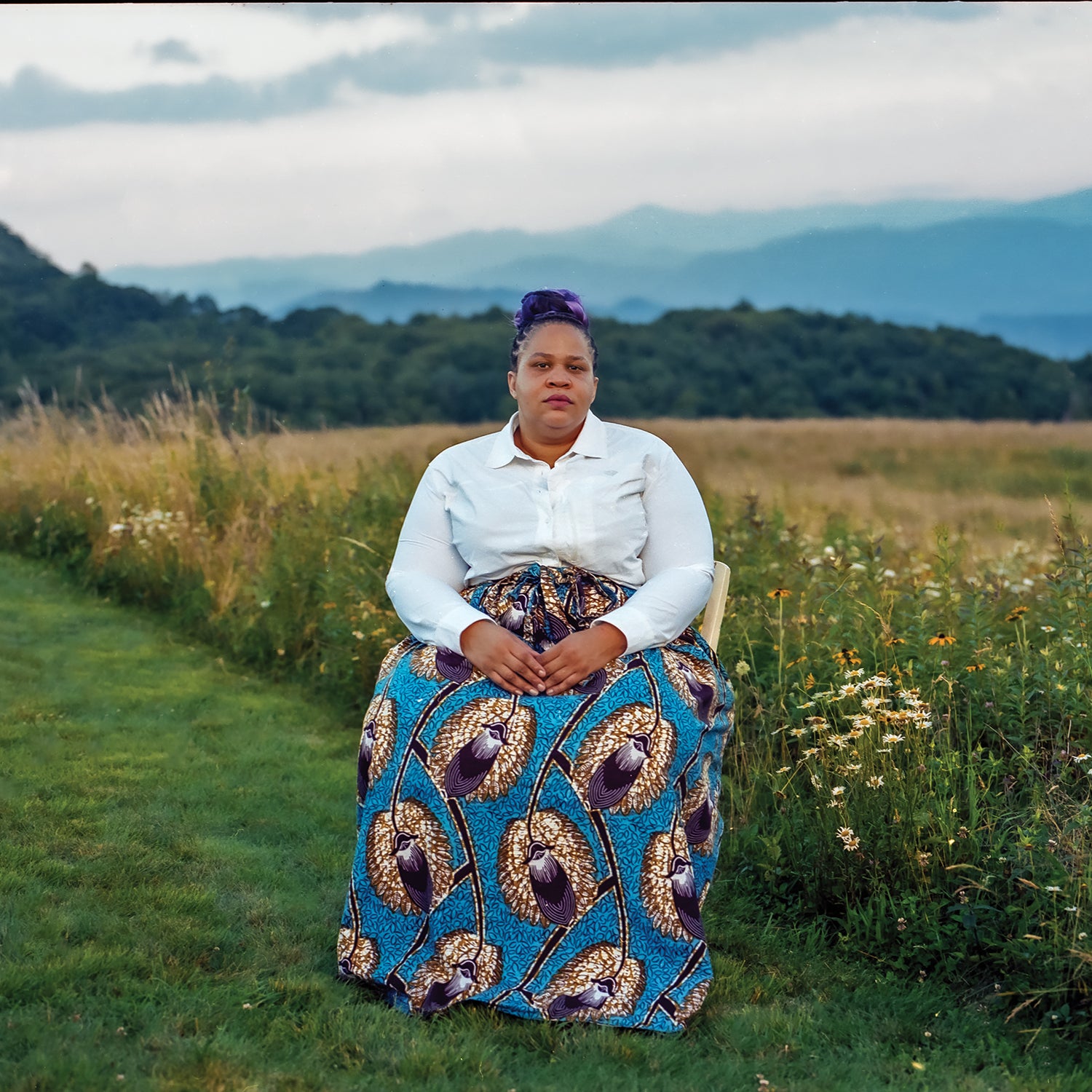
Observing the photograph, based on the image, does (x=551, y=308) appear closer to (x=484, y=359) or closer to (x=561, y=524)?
(x=561, y=524)

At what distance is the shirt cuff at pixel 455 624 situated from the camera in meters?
3.23

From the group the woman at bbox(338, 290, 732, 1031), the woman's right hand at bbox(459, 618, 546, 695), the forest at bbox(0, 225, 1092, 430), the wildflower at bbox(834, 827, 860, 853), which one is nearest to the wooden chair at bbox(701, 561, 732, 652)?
the woman at bbox(338, 290, 732, 1031)

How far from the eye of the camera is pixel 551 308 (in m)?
3.58

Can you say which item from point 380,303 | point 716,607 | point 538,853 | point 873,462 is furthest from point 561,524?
point 380,303

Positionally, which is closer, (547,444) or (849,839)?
(849,839)

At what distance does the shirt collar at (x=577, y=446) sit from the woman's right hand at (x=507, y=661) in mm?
593

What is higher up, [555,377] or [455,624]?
[555,377]

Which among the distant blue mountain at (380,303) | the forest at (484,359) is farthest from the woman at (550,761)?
the distant blue mountain at (380,303)

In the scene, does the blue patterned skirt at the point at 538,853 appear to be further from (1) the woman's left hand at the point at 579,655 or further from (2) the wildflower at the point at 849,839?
(2) the wildflower at the point at 849,839

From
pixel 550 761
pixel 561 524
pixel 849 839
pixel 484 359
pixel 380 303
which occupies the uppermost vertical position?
pixel 380 303

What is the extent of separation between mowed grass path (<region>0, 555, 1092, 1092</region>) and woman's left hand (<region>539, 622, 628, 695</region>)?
2.68 feet

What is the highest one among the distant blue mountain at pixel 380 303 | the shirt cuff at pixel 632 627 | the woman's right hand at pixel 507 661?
the distant blue mountain at pixel 380 303

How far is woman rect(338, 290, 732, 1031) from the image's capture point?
9.84 feet

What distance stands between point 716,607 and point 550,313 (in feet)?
3.28
